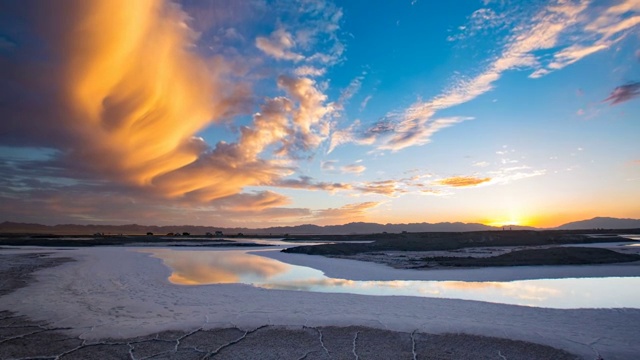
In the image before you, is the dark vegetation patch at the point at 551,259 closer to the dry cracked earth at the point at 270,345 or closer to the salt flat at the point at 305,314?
the salt flat at the point at 305,314

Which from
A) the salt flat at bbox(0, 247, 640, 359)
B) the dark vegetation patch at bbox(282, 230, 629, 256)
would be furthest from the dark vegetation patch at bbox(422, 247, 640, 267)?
the salt flat at bbox(0, 247, 640, 359)

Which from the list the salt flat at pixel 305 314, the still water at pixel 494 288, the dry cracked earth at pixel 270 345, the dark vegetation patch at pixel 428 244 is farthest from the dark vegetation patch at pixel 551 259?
the dry cracked earth at pixel 270 345

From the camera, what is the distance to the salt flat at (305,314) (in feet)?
31.4

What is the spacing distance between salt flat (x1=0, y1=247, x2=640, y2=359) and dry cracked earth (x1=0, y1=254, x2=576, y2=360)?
1.55ft

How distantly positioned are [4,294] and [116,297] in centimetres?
476

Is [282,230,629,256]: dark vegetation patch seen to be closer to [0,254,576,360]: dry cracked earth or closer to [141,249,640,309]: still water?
[141,249,640,309]: still water

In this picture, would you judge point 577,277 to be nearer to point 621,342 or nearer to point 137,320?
point 621,342

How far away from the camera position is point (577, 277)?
814 inches

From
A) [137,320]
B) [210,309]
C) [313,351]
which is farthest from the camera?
[210,309]

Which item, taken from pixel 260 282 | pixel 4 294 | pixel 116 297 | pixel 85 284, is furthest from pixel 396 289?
pixel 4 294

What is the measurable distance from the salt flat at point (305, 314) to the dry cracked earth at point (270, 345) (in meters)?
0.47

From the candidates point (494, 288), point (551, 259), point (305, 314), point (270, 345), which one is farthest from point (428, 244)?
point (270, 345)

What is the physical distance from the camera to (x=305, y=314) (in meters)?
11.6

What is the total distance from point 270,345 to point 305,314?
2896mm
